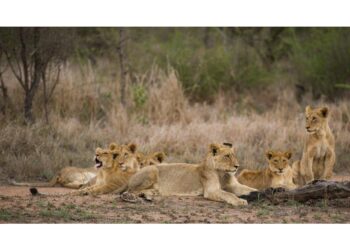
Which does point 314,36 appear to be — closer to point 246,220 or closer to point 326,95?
point 326,95

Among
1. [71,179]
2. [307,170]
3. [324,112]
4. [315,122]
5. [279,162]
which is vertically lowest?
[71,179]

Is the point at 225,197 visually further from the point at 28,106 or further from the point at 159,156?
the point at 28,106

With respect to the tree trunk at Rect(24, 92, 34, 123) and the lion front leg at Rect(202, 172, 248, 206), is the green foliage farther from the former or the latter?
the lion front leg at Rect(202, 172, 248, 206)

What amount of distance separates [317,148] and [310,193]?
45.5 inches

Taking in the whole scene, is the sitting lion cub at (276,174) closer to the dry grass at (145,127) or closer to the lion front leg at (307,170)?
the lion front leg at (307,170)

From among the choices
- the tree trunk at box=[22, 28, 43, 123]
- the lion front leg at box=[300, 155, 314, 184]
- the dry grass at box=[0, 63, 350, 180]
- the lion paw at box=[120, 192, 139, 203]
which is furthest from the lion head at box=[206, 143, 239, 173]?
the tree trunk at box=[22, 28, 43, 123]

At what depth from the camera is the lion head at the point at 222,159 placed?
8258 millimetres

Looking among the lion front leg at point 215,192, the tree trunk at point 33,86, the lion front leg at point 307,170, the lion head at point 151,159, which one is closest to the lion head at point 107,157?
Result: the lion head at point 151,159

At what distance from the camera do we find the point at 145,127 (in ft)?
40.5

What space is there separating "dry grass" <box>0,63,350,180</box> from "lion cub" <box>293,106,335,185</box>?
5.41ft

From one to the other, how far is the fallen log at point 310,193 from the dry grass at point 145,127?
2514 mm

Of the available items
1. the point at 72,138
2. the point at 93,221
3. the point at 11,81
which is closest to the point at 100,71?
the point at 11,81

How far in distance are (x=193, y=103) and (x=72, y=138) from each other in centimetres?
364

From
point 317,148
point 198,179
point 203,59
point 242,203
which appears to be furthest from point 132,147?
point 203,59
